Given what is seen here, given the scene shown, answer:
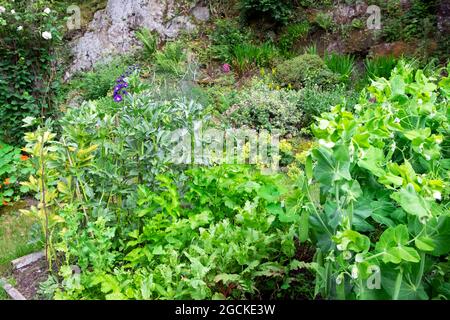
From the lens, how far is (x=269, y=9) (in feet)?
28.5

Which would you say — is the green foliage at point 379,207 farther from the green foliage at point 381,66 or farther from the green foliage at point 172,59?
the green foliage at point 172,59

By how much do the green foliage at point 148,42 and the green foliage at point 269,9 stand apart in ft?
6.53

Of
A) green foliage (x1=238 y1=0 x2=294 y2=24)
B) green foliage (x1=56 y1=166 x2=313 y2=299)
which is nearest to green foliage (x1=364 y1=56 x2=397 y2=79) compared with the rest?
green foliage (x1=238 y1=0 x2=294 y2=24)

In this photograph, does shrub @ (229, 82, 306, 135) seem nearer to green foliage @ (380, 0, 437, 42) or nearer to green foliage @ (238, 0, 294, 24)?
green foliage @ (380, 0, 437, 42)

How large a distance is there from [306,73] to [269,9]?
7.13 feet

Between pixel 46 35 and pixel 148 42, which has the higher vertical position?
pixel 148 42

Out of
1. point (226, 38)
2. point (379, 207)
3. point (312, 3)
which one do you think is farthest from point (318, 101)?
point (379, 207)

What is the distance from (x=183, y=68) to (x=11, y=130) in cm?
344

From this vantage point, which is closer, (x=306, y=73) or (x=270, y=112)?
(x=270, y=112)

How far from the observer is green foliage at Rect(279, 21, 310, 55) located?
8.63 metres

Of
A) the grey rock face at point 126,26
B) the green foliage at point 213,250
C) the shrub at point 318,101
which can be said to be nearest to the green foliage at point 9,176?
the green foliage at point 213,250

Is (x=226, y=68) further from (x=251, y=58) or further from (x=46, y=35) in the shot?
(x=46, y=35)
